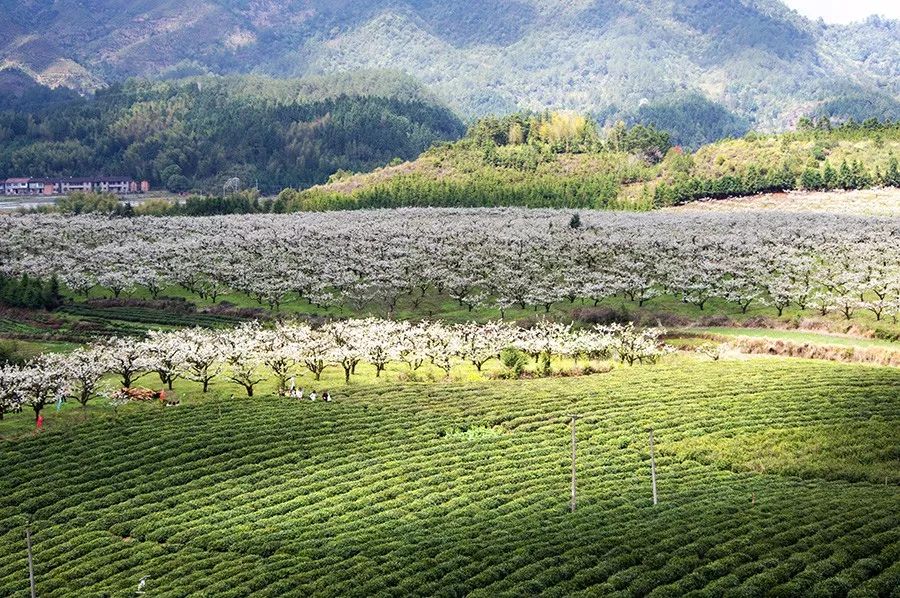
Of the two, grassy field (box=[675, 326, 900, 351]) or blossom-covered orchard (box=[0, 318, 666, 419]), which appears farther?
grassy field (box=[675, 326, 900, 351])

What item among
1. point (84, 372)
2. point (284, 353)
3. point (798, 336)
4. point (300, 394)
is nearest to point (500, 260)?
point (798, 336)

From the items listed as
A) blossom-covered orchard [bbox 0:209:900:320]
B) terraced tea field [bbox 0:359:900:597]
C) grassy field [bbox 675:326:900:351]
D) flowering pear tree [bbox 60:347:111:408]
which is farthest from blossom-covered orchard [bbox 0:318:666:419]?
blossom-covered orchard [bbox 0:209:900:320]

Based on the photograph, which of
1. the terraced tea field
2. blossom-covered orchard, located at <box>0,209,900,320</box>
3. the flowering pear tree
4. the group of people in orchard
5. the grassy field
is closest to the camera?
the terraced tea field

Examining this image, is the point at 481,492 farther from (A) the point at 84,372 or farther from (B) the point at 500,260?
(B) the point at 500,260

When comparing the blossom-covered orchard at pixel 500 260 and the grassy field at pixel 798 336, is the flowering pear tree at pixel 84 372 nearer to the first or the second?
the blossom-covered orchard at pixel 500 260

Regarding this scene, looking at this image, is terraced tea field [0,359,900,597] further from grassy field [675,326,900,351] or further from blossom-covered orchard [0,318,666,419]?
grassy field [675,326,900,351]

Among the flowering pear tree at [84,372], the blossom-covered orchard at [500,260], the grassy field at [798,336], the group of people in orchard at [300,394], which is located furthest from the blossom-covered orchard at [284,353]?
the blossom-covered orchard at [500,260]

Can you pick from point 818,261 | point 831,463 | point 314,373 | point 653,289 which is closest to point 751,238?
point 818,261
